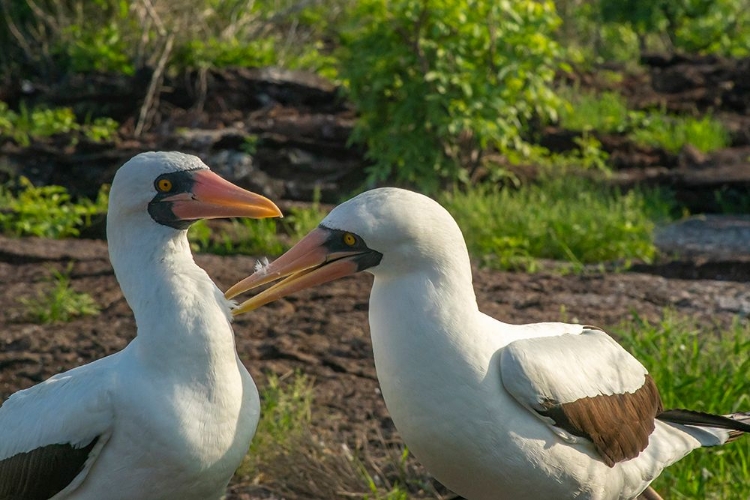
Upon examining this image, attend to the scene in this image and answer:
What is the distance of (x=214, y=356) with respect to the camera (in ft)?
11.0

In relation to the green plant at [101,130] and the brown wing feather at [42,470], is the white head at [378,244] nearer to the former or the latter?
the brown wing feather at [42,470]

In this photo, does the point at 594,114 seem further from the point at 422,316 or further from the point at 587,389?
the point at 422,316

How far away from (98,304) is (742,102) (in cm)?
896

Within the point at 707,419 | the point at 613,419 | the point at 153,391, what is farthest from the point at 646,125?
the point at 153,391

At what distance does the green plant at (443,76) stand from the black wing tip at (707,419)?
4.77 m

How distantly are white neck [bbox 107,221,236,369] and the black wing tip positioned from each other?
1.71m

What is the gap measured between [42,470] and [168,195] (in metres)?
0.94

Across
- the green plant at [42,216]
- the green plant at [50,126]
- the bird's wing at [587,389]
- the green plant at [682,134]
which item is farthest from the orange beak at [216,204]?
the green plant at [682,134]

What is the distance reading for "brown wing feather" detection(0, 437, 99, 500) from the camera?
10.9ft

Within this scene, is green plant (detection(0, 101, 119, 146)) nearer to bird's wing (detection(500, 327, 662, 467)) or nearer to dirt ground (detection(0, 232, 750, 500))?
dirt ground (detection(0, 232, 750, 500))

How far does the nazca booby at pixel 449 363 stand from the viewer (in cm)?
324

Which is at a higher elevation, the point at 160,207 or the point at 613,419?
the point at 160,207

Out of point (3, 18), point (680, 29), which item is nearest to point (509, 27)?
point (3, 18)

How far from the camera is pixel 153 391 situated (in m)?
3.27
